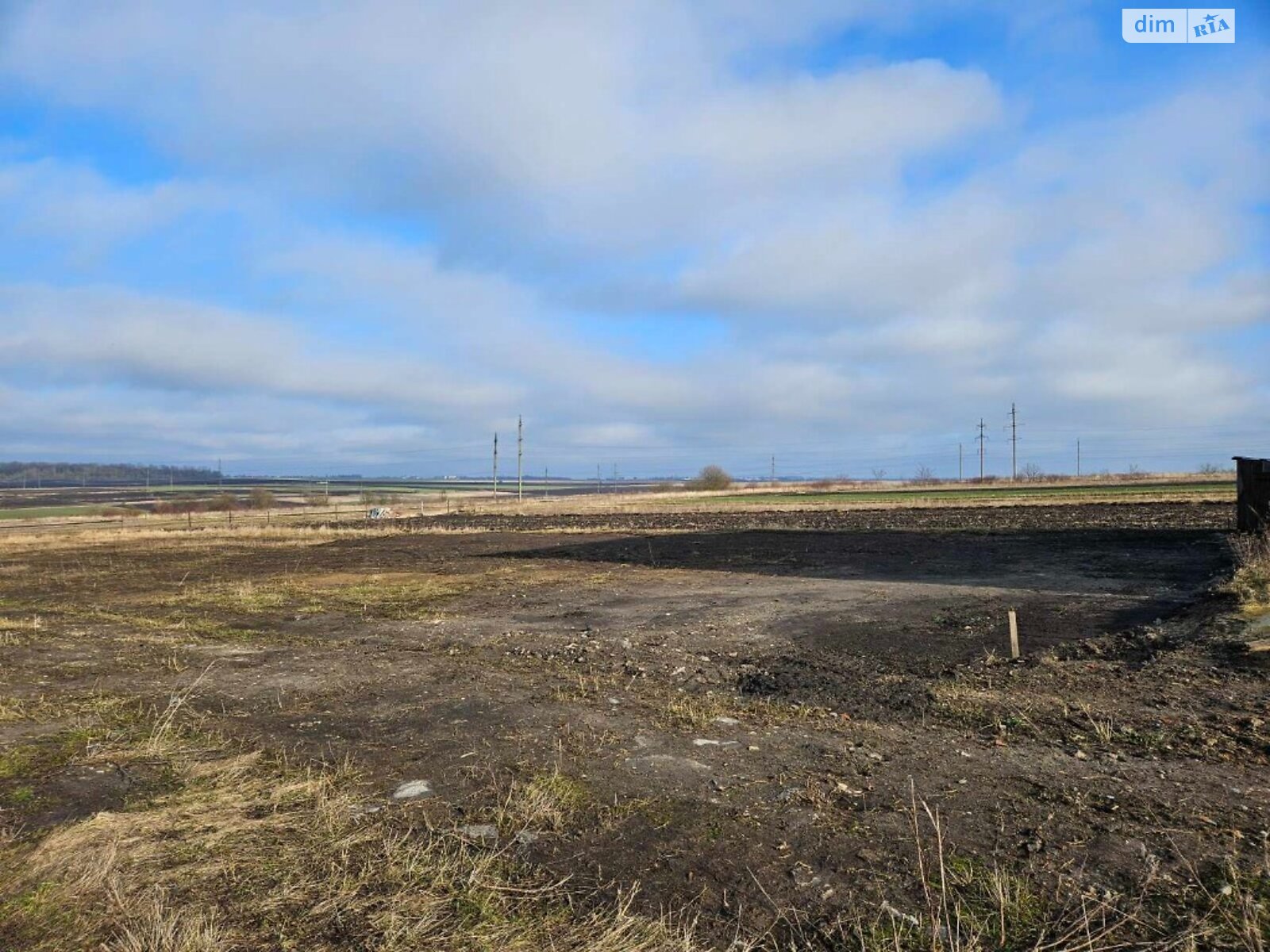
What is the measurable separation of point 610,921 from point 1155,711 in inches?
206

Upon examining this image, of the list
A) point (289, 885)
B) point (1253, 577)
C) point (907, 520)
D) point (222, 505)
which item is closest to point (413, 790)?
point (289, 885)

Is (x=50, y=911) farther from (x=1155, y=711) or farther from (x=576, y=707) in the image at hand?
(x=1155, y=711)

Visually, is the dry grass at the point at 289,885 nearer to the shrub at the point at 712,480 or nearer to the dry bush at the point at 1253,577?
the dry bush at the point at 1253,577

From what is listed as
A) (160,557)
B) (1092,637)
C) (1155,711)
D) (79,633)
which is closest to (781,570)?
(1092,637)

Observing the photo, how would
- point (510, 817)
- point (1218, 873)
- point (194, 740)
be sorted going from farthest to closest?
point (194, 740) < point (510, 817) < point (1218, 873)

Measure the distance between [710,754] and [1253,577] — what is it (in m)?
10.0

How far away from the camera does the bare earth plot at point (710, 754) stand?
345 centimetres

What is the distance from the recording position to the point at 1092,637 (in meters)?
9.57

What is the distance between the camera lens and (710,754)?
221 inches

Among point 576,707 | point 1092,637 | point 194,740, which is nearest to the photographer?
point 194,740

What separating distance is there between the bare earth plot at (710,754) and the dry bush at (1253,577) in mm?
411

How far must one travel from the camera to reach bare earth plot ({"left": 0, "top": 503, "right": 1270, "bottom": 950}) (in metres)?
3.45

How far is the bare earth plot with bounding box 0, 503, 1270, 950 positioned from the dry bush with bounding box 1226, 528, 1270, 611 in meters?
0.41

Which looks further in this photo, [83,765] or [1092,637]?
[1092,637]
